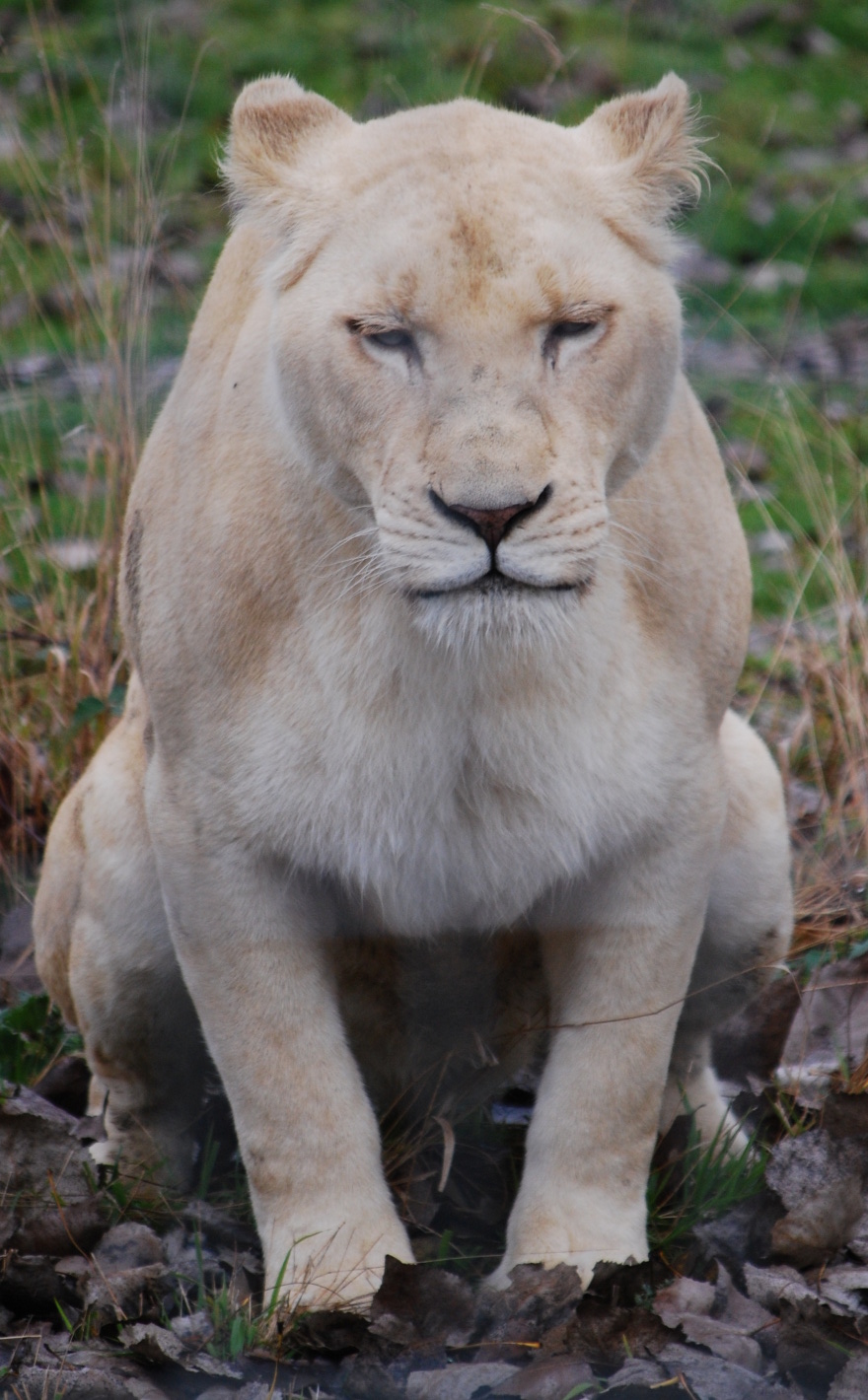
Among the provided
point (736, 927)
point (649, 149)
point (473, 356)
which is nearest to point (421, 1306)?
point (736, 927)

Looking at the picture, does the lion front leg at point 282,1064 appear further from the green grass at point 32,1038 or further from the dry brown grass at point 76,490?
the dry brown grass at point 76,490

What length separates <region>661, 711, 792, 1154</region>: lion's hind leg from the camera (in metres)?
3.06

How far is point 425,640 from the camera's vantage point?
2484 mm

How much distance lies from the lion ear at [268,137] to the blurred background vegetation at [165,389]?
0.59m

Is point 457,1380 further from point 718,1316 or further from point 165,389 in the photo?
point 165,389

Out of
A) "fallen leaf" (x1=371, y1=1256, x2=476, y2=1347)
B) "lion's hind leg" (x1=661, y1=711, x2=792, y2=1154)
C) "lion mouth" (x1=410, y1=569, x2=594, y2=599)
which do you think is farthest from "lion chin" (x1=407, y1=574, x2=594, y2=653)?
"fallen leaf" (x1=371, y1=1256, x2=476, y2=1347)

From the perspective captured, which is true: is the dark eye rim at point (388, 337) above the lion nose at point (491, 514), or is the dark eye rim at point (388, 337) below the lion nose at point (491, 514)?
above

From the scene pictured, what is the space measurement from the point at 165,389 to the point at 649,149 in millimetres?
2077

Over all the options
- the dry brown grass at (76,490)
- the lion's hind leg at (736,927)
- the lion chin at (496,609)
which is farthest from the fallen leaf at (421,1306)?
the dry brown grass at (76,490)

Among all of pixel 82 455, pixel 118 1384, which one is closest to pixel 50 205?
pixel 82 455

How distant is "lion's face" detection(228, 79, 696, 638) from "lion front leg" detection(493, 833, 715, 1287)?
2.15 feet

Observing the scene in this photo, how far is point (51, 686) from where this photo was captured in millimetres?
4086

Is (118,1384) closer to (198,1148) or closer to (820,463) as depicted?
Answer: (198,1148)

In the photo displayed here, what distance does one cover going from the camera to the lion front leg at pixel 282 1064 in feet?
8.59
